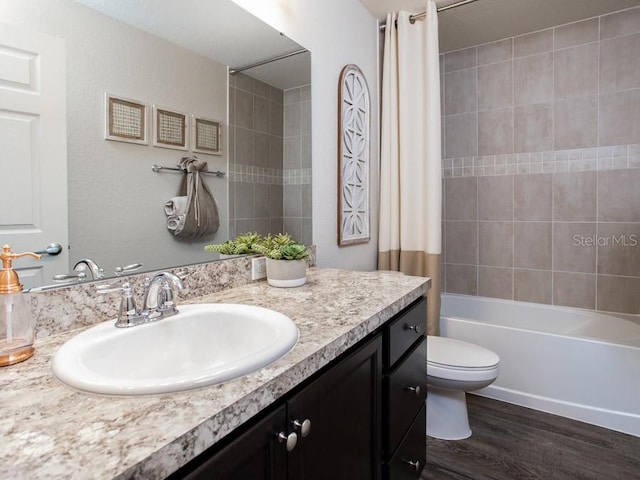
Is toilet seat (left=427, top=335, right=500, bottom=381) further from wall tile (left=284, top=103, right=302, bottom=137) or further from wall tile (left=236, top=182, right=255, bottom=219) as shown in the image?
wall tile (left=284, top=103, right=302, bottom=137)

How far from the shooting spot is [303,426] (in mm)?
738

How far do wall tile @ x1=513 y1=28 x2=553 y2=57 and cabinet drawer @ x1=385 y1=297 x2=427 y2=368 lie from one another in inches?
89.0

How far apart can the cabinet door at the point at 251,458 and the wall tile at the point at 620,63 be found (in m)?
2.93

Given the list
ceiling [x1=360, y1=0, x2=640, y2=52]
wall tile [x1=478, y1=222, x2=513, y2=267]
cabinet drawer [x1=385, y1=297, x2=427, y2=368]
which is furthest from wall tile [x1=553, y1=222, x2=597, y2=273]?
cabinet drawer [x1=385, y1=297, x2=427, y2=368]

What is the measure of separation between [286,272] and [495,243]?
2.09 m

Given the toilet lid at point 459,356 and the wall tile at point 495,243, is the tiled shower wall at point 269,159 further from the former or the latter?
the wall tile at point 495,243

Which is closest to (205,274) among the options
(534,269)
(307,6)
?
(307,6)

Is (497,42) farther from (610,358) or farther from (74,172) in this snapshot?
(74,172)

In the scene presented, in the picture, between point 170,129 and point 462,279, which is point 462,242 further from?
point 170,129

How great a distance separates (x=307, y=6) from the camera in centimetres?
183

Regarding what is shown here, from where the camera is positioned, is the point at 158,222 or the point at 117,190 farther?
the point at 158,222

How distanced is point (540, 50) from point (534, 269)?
1521 mm

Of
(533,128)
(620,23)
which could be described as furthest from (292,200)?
(620,23)

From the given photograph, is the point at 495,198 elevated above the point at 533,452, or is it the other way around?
the point at 495,198
